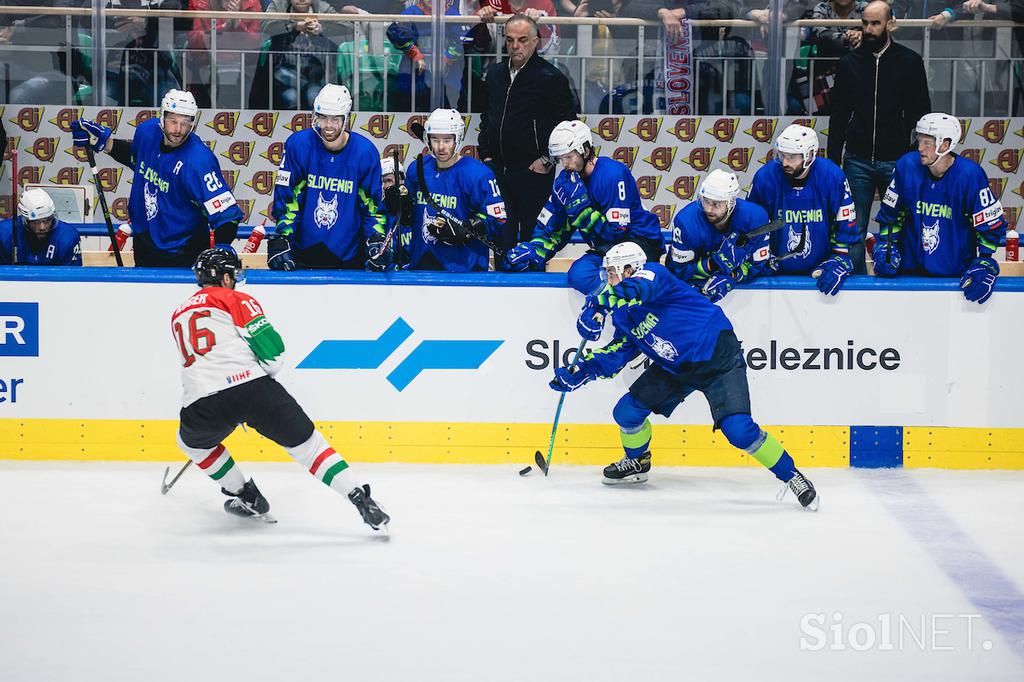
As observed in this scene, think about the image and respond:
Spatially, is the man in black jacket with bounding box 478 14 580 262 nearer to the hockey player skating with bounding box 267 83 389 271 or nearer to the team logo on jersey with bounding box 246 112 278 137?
the hockey player skating with bounding box 267 83 389 271

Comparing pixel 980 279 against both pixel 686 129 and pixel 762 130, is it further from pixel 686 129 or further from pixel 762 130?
pixel 686 129

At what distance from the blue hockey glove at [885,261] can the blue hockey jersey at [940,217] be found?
0.03 metres

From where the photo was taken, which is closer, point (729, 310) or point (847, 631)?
point (847, 631)

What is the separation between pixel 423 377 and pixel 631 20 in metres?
3.01

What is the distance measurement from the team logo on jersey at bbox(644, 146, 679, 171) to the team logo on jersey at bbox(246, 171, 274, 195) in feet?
7.86

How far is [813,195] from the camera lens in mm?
6996

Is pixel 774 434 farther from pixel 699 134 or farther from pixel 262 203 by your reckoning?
pixel 262 203

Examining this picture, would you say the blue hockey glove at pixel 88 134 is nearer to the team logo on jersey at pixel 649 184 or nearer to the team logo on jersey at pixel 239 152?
the team logo on jersey at pixel 239 152

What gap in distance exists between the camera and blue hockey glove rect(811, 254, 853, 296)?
22.6ft

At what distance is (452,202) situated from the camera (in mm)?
7109

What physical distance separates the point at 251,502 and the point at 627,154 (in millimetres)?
3772

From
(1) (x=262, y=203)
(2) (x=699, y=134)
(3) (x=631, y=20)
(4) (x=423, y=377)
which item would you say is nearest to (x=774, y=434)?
(4) (x=423, y=377)

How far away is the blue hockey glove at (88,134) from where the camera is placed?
7129 millimetres

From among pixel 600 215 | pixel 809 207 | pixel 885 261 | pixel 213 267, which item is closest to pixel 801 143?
pixel 809 207
